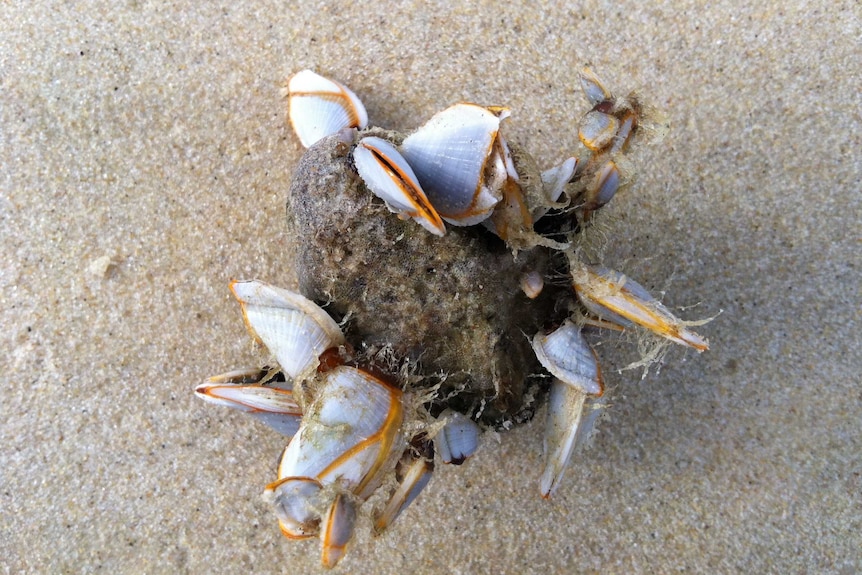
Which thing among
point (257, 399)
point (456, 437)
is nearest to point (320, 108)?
point (257, 399)

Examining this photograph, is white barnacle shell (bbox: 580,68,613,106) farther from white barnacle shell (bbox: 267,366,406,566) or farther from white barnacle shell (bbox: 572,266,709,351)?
white barnacle shell (bbox: 267,366,406,566)

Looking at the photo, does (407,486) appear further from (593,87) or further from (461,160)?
(593,87)

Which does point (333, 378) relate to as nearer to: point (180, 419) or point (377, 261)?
point (377, 261)

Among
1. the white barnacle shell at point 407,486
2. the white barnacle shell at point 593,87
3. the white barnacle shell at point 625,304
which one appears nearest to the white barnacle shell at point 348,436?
the white barnacle shell at point 407,486

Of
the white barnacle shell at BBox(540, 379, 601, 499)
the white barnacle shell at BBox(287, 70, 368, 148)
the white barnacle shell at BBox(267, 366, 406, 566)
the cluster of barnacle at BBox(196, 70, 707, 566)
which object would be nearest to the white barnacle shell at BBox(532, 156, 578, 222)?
the cluster of barnacle at BBox(196, 70, 707, 566)

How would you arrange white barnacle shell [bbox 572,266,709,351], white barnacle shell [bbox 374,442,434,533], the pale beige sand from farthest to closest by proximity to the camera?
the pale beige sand, white barnacle shell [bbox 374,442,434,533], white barnacle shell [bbox 572,266,709,351]

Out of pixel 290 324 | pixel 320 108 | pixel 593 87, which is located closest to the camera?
pixel 290 324
